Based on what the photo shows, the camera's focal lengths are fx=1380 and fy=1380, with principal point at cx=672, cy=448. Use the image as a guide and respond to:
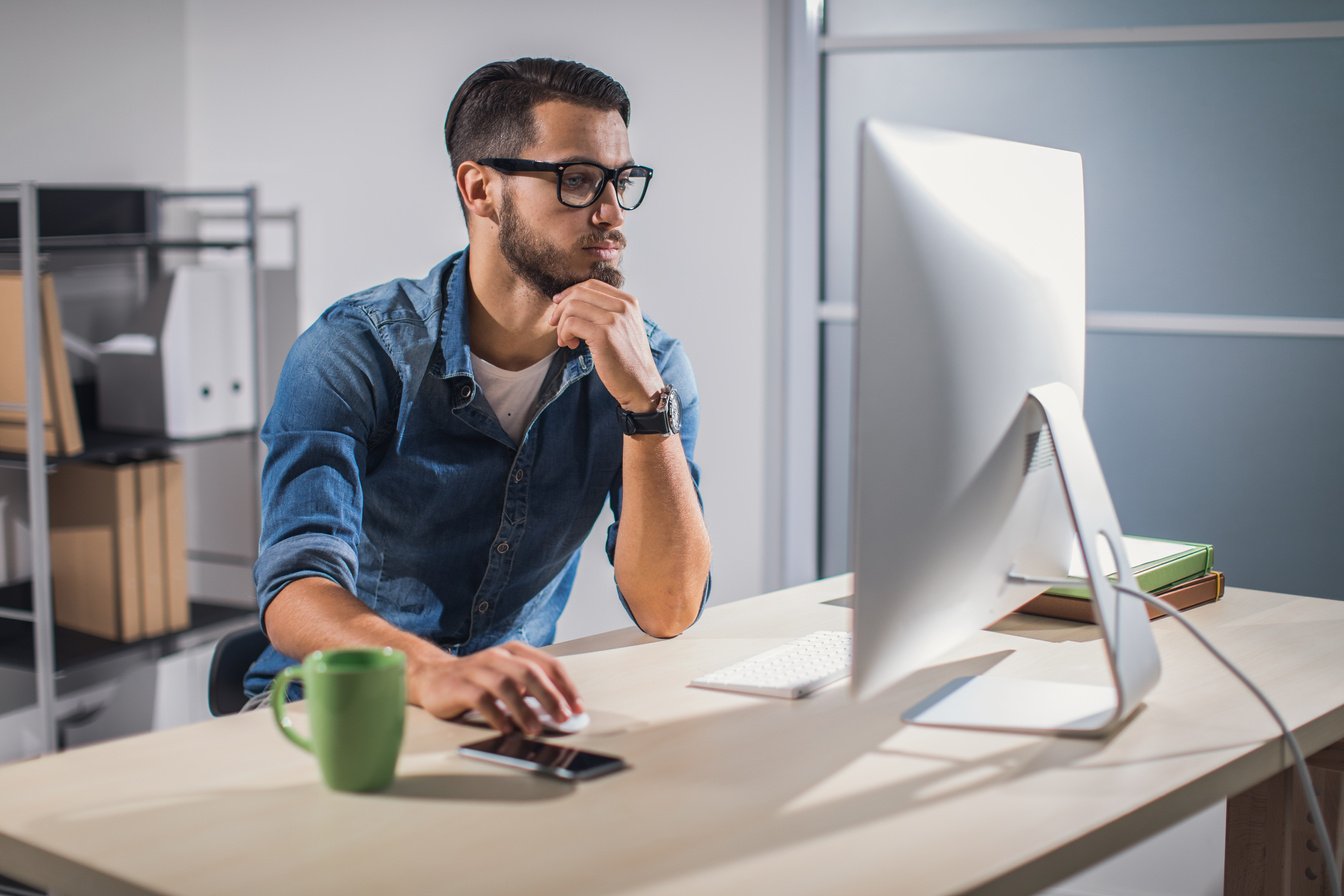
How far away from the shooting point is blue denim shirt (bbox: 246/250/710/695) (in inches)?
62.6

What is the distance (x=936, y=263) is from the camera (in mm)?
1038

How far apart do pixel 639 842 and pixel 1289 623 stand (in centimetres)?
99

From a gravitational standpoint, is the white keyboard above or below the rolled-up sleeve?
below

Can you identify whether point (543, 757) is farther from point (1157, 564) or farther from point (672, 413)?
point (1157, 564)

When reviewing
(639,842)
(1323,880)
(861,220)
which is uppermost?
(861,220)

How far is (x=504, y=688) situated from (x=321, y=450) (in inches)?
18.5

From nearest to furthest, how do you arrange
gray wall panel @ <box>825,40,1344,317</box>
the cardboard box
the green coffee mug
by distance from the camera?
1. the green coffee mug
2. gray wall panel @ <box>825,40,1344,317</box>
3. the cardboard box

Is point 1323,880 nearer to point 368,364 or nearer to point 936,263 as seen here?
point 936,263

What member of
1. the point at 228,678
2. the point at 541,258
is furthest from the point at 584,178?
the point at 228,678

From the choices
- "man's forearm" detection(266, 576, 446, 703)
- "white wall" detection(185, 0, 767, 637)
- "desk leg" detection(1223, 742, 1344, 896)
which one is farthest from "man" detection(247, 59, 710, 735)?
"white wall" detection(185, 0, 767, 637)

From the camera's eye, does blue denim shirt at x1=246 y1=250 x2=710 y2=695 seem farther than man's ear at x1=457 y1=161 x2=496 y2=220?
No

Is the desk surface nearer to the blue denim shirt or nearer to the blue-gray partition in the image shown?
the blue denim shirt

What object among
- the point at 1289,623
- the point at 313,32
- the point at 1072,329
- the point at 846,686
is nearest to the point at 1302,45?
the point at 1289,623

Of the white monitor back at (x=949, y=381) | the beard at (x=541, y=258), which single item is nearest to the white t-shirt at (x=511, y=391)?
the beard at (x=541, y=258)
